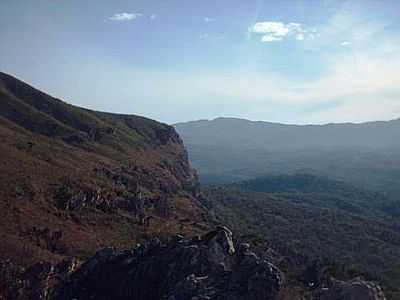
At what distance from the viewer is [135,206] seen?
131125 mm

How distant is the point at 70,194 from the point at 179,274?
211ft

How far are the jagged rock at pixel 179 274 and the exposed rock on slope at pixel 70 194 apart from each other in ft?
73.3

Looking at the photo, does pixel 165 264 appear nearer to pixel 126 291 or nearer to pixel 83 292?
pixel 126 291

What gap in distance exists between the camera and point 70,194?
119438 millimetres

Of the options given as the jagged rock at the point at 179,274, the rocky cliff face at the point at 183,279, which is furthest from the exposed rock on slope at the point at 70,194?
the jagged rock at the point at 179,274

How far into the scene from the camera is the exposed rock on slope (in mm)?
98875

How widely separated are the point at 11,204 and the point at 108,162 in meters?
68.5

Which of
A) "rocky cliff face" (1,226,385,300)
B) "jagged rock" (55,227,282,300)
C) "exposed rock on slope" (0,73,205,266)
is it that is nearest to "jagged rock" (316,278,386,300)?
"rocky cliff face" (1,226,385,300)

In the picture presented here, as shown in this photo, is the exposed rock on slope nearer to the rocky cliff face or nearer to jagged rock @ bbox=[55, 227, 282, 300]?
the rocky cliff face

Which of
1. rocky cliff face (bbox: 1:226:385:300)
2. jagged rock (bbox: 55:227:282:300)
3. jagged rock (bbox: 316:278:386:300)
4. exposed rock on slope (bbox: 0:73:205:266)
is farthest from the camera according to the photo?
exposed rock on slope (bbox: 0:73:205:266)

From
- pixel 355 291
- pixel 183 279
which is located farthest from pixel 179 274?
pixel 355 291

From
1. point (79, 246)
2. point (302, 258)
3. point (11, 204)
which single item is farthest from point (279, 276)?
point (302, 258)

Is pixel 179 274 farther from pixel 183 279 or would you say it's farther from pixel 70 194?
pixel 70 194

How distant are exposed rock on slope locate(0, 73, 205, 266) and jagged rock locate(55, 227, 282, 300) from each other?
2234 cm
